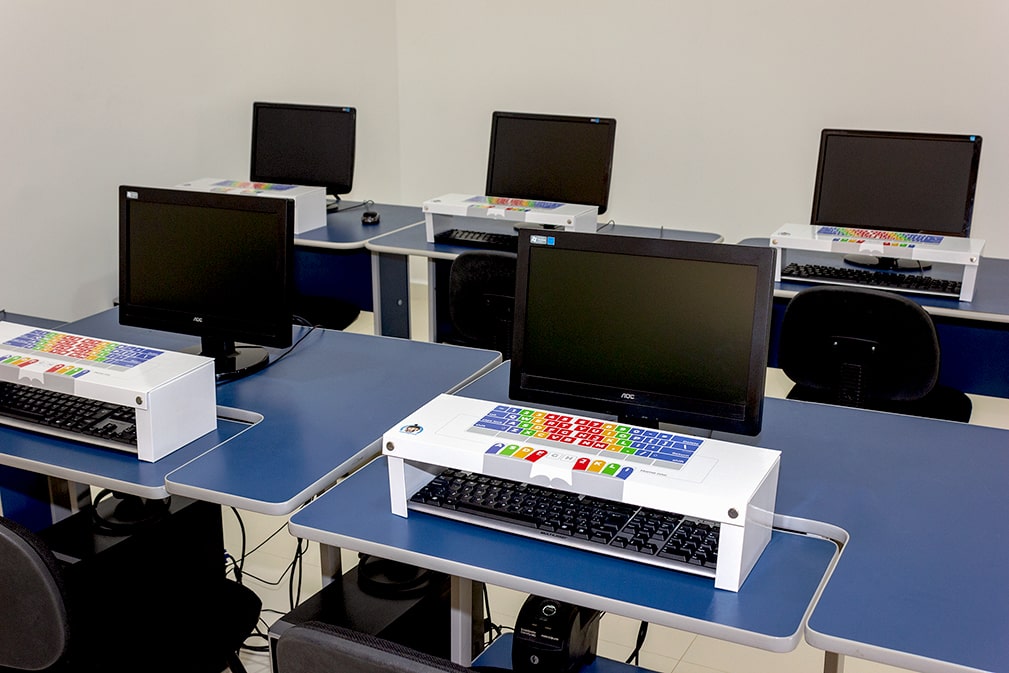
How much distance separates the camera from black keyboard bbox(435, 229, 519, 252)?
3435 millimetres

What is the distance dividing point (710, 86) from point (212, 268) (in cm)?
324

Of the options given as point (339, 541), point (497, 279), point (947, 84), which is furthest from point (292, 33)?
point (339, 541)

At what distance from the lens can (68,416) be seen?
1905 millimetres

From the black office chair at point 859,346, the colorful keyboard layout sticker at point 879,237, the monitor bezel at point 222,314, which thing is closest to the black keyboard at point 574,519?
the monitor bezel at point 222,314

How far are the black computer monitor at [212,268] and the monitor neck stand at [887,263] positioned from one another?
6.42 feet

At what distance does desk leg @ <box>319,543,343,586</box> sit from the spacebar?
0.49m

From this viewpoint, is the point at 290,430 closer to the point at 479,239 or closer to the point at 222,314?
the point at 222,314

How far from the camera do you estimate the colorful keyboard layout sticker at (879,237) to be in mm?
2914

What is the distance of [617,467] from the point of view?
1.44 m

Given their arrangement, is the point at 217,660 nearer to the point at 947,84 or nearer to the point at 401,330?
the point at 401,330

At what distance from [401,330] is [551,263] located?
6.29 ft

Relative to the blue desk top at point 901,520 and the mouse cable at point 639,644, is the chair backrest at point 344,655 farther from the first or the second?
the mouse cable at point 639,644

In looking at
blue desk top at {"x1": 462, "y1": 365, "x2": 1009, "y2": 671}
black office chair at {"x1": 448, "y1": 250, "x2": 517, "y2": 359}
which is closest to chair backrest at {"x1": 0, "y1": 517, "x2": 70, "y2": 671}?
blue desk top at {"x1": 462, "y1": 365, "x2": 1009, "y2": 671}

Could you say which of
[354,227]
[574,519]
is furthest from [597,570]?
[354,227]
